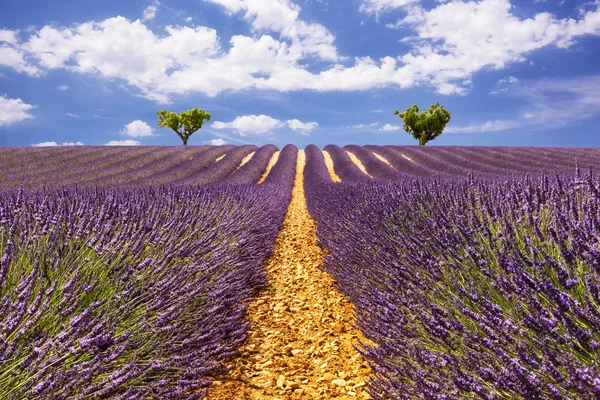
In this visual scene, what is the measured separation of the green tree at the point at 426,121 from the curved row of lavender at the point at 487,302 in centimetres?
3403

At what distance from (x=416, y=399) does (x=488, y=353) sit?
16.7 inches

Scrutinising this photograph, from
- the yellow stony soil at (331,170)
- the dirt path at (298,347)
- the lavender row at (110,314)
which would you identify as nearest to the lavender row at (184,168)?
the yellow stony soil at (331,170)

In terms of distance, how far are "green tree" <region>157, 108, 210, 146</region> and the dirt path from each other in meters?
37.2

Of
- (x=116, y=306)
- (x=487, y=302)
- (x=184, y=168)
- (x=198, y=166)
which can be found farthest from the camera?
(x=198, y=166)

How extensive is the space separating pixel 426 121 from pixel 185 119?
23.8 metres

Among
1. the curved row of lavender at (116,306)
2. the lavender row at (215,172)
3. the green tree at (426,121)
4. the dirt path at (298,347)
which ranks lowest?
the dirt path at (298,347)

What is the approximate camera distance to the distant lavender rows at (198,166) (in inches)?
486

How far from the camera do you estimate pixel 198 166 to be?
17.2 m

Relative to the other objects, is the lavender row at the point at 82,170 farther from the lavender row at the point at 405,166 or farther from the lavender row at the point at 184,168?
the lavender row at the point at 405,166

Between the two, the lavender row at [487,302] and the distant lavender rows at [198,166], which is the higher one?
the distant lavender rows at [198,166]

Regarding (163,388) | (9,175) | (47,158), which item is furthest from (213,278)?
(47,158)

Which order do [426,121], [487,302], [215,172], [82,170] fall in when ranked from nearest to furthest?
[487,302] → [82,170] → [215,172] → [426,121]

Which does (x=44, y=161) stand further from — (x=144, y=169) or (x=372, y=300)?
(x=372, y=300)

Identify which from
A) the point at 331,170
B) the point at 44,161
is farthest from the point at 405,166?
the point at 44,161
